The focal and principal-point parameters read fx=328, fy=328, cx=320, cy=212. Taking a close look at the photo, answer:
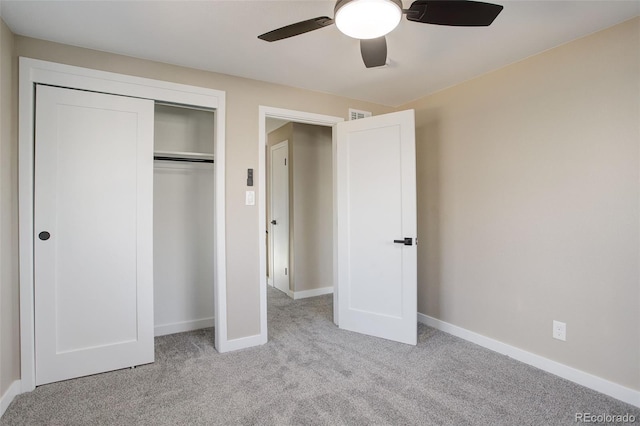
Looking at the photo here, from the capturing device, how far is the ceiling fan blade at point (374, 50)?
1.84 metres

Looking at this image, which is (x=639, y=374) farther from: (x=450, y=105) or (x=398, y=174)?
(x=450, y=105)

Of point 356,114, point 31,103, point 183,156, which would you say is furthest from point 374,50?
point 31,103

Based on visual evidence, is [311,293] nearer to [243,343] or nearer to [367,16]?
[243,343]

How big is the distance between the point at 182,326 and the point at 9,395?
4.47 feet

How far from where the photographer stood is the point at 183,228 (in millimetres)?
3293

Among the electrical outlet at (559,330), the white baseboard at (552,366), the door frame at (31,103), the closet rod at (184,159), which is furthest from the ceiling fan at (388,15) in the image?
the white baseboard at (552,366)

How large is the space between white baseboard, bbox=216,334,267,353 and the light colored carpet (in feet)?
0.23

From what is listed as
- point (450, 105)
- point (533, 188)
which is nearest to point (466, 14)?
point (533, 188)

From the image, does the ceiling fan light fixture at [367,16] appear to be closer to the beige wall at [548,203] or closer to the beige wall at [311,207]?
the beige wall at [548,203]

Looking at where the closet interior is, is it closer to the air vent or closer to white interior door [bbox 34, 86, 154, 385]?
white interior door [bbox 34, 86, 154, 385]

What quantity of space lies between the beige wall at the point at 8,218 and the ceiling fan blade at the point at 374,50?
7.08 feet

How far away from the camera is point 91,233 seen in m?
2.37

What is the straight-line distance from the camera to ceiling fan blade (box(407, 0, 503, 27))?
4.70ft

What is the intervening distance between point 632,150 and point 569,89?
587 mm
